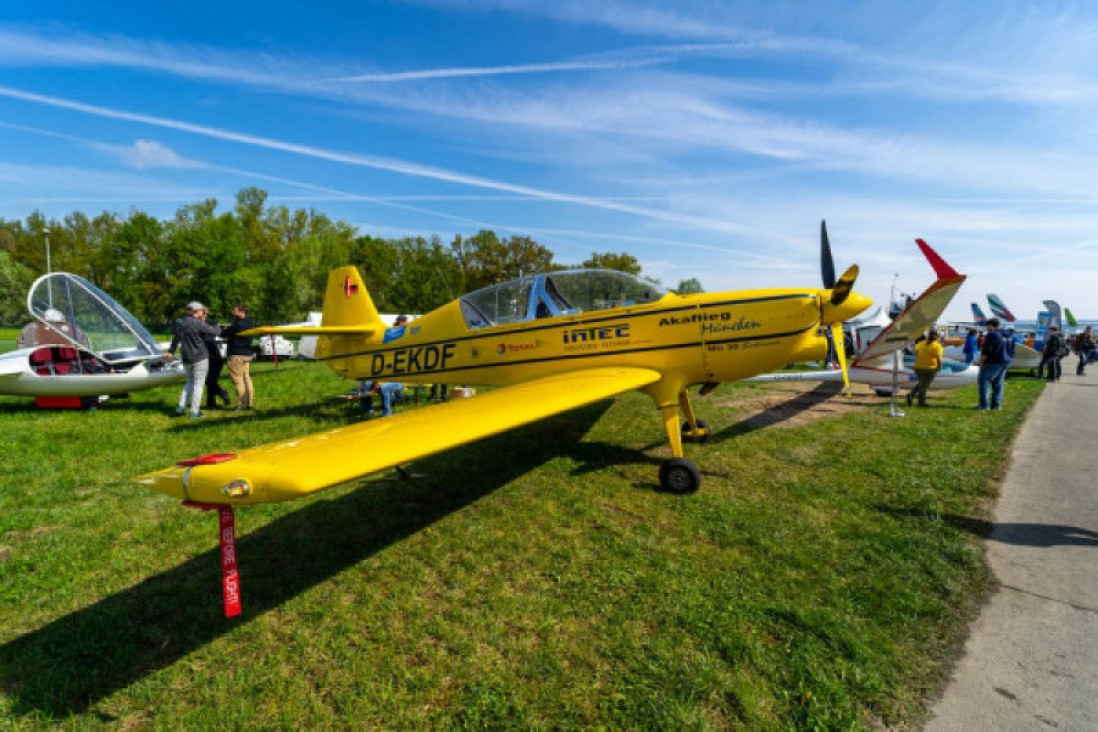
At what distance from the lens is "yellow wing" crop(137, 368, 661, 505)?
211 centimetres

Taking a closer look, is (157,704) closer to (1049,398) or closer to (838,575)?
(838,575)

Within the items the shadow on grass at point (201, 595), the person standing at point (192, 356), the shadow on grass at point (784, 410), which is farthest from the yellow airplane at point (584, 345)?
the person standing at point (192, 356)

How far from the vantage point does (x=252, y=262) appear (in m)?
50.4

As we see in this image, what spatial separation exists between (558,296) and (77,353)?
9.23m

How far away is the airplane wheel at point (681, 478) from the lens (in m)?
4.98

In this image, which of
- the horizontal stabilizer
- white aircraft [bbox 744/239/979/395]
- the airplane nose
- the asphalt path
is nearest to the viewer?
the asphalt path

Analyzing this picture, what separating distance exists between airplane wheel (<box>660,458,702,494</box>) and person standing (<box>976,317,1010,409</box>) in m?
8.80

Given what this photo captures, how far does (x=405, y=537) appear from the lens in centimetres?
404

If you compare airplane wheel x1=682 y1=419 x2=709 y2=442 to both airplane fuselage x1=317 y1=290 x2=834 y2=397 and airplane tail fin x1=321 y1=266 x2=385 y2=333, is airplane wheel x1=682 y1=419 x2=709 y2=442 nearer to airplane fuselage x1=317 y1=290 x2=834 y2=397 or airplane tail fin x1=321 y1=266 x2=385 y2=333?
airplane fuselage x1=317 y1=290 x2=834 y2=397

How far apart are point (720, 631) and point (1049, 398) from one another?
14697mm

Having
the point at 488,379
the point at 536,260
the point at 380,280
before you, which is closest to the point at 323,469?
the point at 488,379

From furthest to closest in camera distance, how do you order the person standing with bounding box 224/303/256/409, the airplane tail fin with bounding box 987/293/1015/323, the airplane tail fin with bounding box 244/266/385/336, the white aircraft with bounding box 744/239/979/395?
the airplane tail fin with bounding box 987/293/1015/323
the person standing with bounding box 224/303/256/409
the airplane tail fin with bounding box 244/266/385/336
the white aircraft with bounding box 744/239/979/395

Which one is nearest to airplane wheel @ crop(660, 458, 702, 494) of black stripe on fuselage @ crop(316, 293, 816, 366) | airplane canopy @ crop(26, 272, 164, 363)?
black stripe on fuselage @ crop(316, 293, 816, 366)

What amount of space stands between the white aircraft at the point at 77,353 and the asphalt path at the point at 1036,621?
39.0 feet
